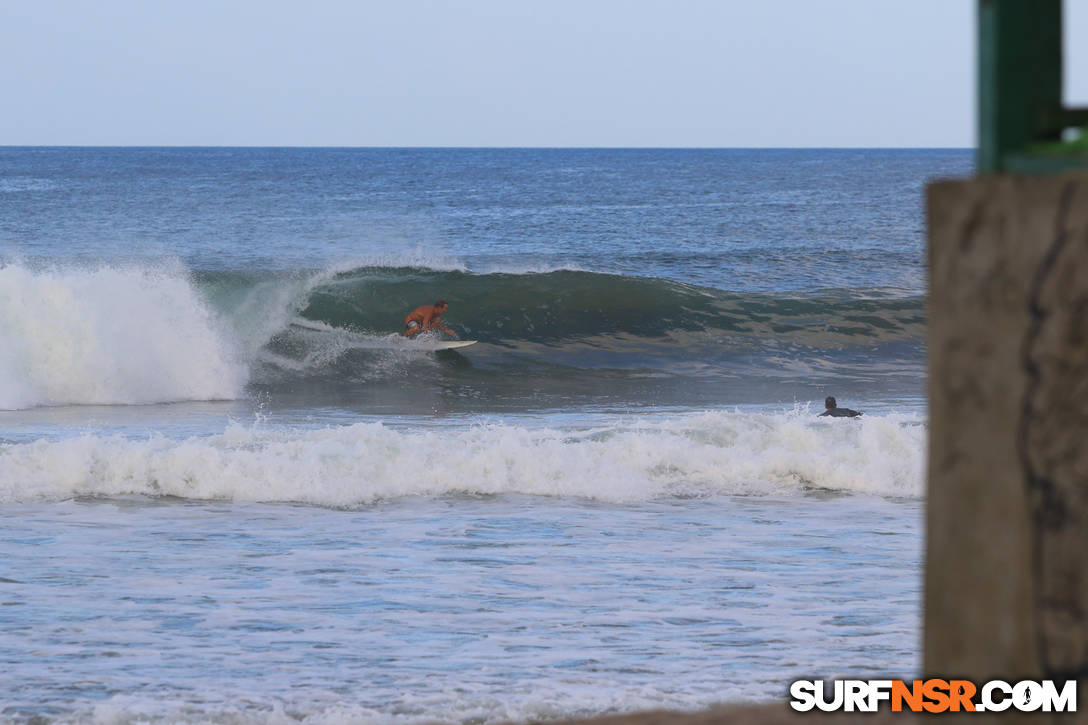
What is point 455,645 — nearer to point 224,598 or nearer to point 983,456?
point 224,598

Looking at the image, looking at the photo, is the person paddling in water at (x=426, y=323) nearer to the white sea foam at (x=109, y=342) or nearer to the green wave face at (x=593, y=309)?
the green wave face at (x=593, y=309)

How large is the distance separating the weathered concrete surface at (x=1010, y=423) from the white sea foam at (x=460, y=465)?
723cm

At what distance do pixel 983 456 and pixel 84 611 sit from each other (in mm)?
5184

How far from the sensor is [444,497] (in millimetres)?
8703

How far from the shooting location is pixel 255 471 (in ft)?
29.4

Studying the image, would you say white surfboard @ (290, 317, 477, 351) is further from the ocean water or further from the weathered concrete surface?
the weathered concrete surface

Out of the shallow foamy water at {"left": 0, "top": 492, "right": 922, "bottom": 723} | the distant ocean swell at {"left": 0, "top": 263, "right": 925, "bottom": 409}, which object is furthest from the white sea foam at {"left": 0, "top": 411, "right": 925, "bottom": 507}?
the distant ocean swell at {"left": 0, "top": 263, "right": 925, "bottom": 409}

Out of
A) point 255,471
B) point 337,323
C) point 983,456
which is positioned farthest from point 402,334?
point 983,456

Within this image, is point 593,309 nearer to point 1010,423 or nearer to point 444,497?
Result: point 444,497

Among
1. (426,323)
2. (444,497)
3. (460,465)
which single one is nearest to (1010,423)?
(444,497)

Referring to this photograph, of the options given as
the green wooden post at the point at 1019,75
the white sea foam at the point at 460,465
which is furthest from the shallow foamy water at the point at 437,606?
the green wooden post at the point at 1019,75

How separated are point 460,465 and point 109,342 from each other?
9295mm

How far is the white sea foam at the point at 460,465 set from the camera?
8789mm

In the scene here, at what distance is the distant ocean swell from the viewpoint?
16188 mm
